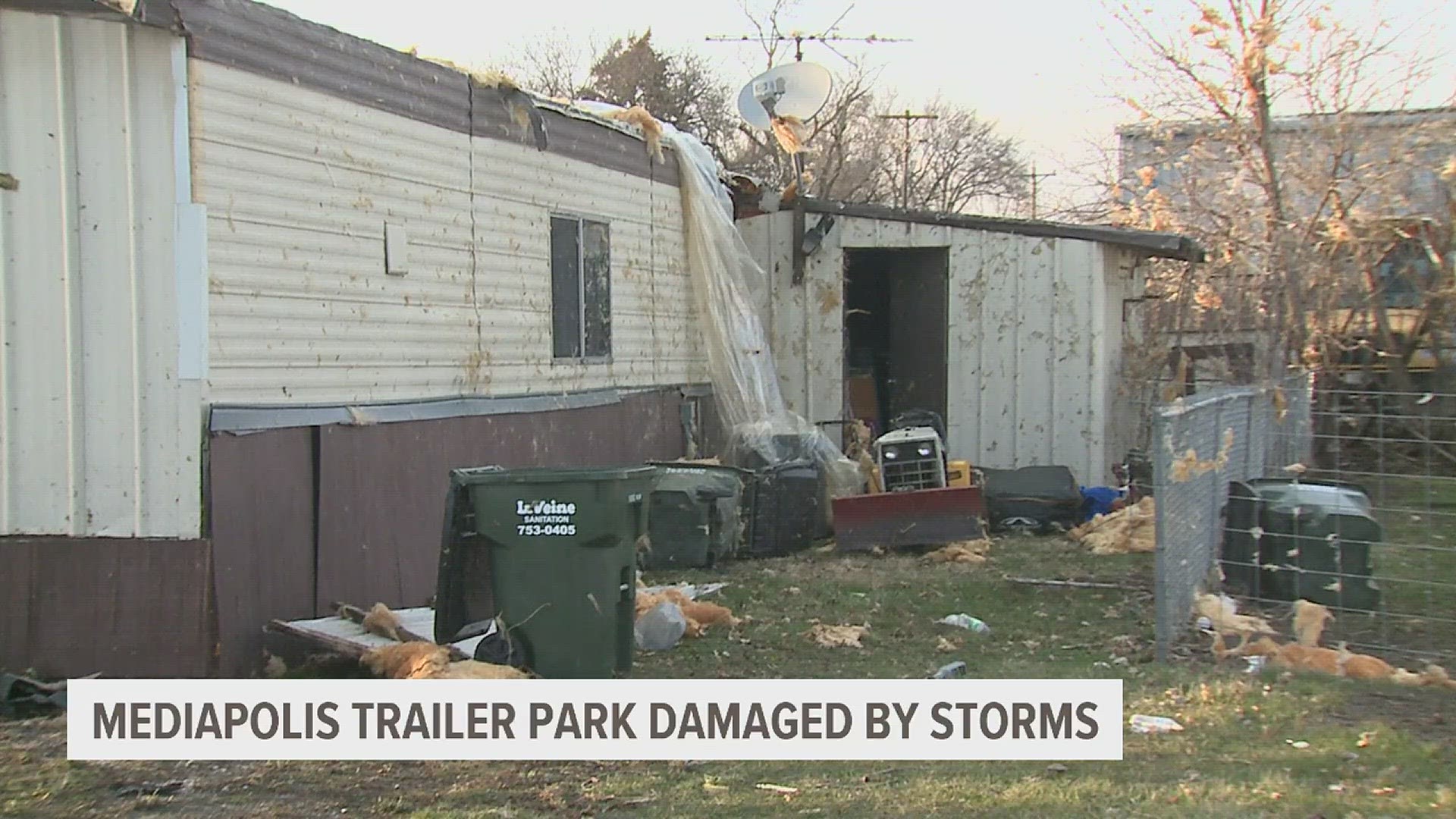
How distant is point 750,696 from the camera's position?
5977mm

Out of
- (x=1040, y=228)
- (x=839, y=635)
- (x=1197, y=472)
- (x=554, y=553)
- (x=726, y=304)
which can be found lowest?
(x=839, y=635)

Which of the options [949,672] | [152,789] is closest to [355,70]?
[152,789]

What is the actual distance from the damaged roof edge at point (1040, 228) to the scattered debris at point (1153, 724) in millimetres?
8261

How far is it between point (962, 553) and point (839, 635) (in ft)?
9.78

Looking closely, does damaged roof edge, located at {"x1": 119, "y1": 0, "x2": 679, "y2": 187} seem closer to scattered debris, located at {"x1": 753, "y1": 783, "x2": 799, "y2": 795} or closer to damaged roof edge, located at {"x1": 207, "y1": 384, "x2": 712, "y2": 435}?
damaged roof edge, located at {"x1": 207, "y1": 384, "x2": 712, "y2": 435}

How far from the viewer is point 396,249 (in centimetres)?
823

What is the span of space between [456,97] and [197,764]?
17.4 feet

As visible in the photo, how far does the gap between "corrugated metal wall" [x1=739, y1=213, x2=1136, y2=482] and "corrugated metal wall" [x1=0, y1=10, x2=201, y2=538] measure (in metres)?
8.35

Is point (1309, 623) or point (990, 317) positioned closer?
point (1309, 623)

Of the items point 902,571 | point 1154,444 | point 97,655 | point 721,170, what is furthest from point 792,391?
point 97,655

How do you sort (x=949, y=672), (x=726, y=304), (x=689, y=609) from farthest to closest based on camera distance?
(x=726, y=304) < (x=689, y=609) < (x=949, y=672)

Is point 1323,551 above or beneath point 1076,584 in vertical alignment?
above

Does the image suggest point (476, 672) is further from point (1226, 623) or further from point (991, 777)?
point (1226, 623)
